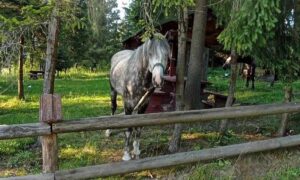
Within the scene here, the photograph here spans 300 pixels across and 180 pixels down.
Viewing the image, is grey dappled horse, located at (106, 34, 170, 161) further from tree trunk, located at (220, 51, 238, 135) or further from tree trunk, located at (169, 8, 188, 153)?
tree trunk, located at (220, 51, 238, 135)

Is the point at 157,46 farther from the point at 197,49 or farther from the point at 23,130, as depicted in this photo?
the point at 197,49

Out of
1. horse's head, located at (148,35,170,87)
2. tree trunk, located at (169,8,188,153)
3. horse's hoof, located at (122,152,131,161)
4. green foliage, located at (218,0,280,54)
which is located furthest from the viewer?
tree trunk, located at (169,8,188,153)

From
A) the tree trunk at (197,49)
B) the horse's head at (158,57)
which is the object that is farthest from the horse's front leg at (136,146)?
the tree trunk at (197,49)

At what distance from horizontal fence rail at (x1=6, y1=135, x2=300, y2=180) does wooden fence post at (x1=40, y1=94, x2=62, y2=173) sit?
13 cm

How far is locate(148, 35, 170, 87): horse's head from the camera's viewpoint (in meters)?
6.13

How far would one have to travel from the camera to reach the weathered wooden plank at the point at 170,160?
4.82m

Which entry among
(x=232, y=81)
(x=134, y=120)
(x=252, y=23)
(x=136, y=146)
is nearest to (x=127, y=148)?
(x=136, y=146)

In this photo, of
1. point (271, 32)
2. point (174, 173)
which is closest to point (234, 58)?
point (271, 32)

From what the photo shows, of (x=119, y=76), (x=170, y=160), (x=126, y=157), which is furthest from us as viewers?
(x=119, y=76)

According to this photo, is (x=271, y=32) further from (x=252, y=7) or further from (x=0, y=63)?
(x=0, y=63)

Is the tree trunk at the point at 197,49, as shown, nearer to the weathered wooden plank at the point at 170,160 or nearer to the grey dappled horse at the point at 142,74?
the grey dappled horse at the point at 142,74

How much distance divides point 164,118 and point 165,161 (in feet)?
1.90

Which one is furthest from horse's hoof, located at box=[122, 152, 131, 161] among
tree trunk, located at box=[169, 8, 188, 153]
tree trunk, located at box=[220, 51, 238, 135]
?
tree trunk, located at box=[220, 51, 238, 135]

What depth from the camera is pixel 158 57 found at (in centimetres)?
625
